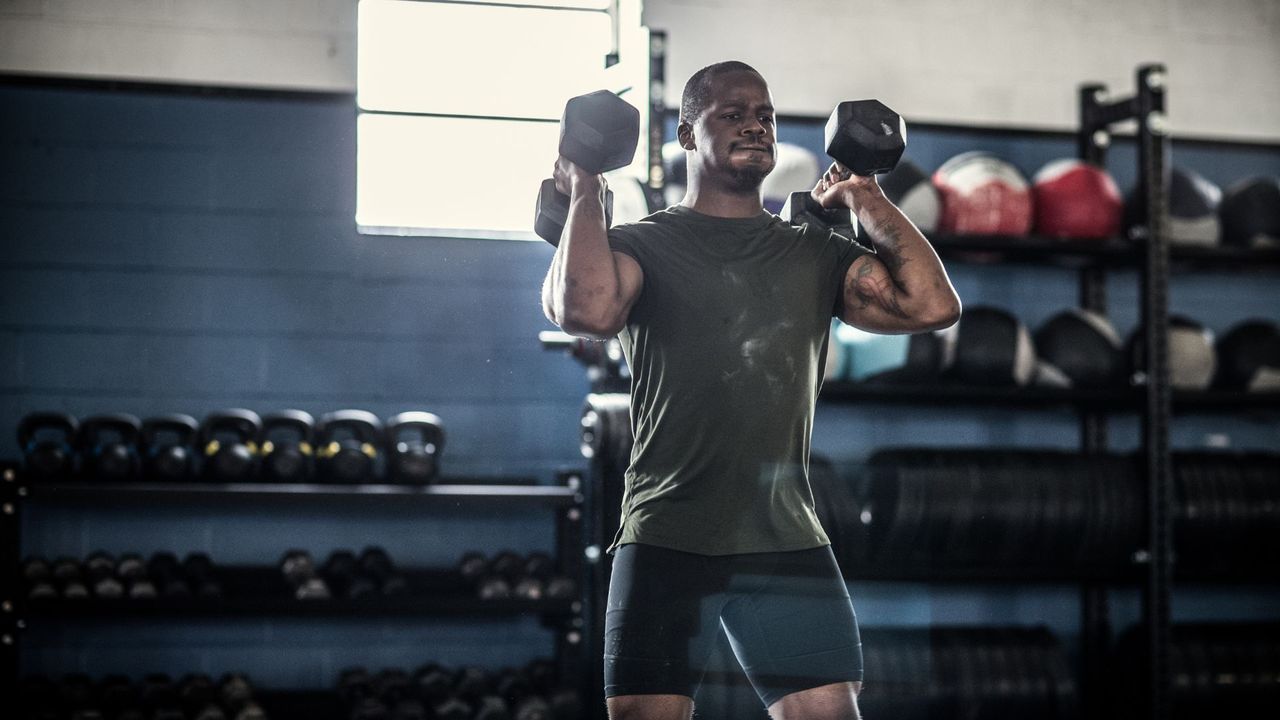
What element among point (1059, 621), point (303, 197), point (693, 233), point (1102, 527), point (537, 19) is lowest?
point (1059, 621)

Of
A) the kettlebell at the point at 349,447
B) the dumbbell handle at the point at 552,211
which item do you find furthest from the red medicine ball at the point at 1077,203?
the dumbbell handle at the point at 552,211

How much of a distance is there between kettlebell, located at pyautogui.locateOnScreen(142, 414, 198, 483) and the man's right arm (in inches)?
92.4

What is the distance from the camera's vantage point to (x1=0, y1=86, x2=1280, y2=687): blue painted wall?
4320mm

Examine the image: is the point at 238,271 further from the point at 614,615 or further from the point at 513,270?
the point at 614,615

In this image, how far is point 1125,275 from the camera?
499cm

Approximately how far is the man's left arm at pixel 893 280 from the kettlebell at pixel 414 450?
220 cm

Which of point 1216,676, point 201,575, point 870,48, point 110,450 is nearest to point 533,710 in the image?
point 201,575

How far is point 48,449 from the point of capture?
3.93 metres

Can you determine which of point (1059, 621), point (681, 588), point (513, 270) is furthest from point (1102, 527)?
point (681, 588)

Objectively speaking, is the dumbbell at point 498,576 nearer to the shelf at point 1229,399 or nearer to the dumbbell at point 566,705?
the dumbbell at point 566,705

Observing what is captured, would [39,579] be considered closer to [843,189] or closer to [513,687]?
[513,687]

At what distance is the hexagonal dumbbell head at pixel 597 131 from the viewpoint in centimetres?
198

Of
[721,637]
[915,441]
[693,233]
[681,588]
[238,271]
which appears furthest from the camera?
[915,441]

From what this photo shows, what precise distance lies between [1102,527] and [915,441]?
76cm
